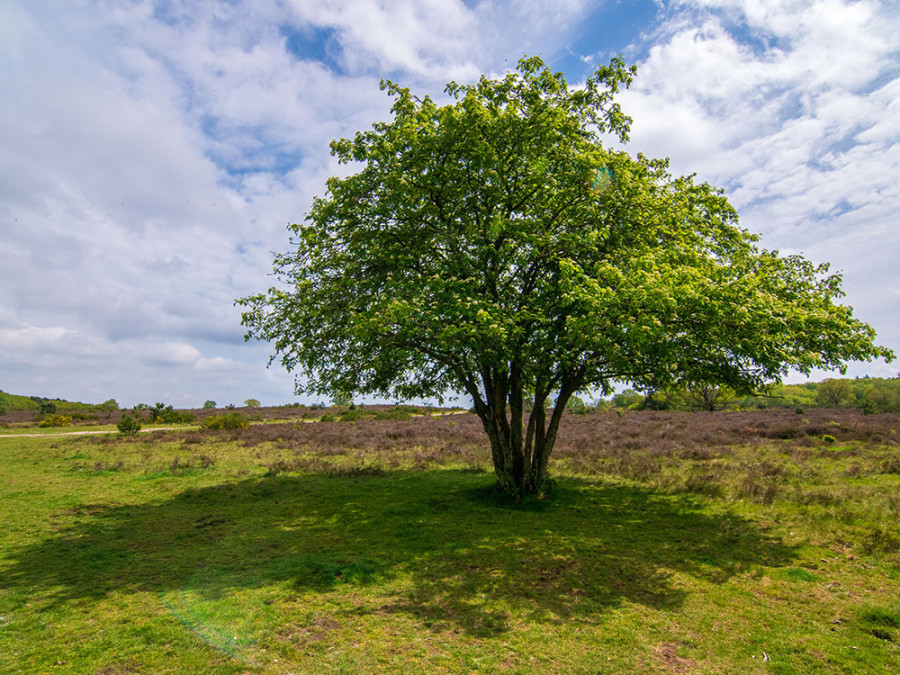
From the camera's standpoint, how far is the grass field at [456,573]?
6.16 metres

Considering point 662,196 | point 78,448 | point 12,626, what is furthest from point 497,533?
point 78,448

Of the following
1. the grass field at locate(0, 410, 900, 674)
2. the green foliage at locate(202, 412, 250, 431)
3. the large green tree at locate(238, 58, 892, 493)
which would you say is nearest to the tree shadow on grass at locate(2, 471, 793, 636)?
the grass field at locate(0, 410, 900, 674)

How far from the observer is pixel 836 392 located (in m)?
82.7

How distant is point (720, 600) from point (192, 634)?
26.8 ft

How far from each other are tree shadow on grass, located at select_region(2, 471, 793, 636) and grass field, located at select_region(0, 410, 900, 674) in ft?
0.21

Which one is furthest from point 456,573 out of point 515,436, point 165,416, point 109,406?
point 109,406

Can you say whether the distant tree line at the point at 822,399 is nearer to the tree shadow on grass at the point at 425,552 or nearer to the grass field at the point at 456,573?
the grass field at the point at 456,573

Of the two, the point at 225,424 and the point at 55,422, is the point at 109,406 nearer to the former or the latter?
the point at 55,422

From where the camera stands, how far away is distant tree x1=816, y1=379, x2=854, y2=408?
8169 centimetres

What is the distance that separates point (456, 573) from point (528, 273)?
8.73 meters

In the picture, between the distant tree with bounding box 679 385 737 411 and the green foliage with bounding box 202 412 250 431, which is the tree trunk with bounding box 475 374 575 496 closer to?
the green foliage with bounding box 202 412 250 431

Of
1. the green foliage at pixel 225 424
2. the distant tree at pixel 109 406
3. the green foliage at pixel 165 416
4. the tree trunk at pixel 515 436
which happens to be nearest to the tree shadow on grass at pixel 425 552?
the tree trunk at pixel 515 436

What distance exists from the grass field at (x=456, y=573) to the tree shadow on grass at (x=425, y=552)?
0.06 m

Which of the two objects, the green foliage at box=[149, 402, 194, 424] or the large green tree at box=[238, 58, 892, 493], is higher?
the large green tree at box=[238, 58, 892, 493]
